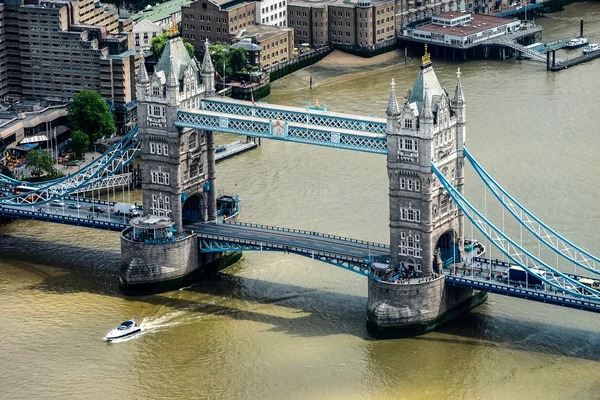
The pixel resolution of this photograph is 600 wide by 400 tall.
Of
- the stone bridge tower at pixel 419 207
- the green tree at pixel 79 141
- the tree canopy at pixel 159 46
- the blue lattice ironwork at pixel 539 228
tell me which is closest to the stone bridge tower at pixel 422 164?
the stone bridge tower at pixel 419 207

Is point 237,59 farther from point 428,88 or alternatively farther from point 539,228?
point 428,88

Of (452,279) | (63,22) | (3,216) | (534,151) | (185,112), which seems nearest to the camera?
(452,279)

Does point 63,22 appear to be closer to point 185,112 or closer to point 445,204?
point 185,112

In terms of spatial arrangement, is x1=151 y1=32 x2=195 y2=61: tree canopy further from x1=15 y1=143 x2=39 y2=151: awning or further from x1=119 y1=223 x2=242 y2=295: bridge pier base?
x1=119 y1=223 x2=242 y2=295: bridge pier base

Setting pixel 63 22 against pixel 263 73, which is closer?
pixel 63 22

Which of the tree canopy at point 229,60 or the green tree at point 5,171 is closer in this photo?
the green tree at point 5,171

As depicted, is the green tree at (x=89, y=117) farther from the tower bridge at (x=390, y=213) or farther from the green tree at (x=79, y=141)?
the tower bridge at (x=390, y=213)

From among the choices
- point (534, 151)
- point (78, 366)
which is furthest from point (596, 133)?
point (78, 366)
